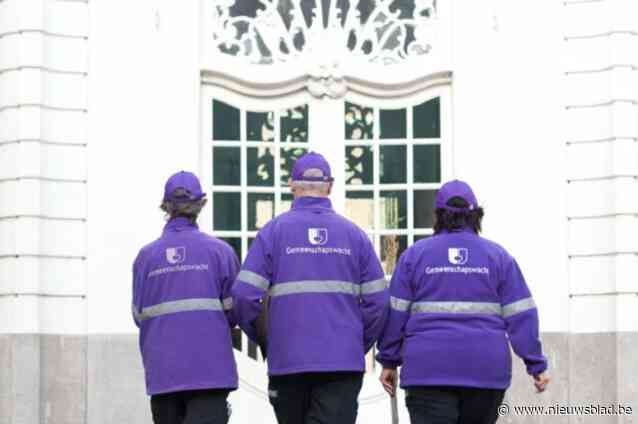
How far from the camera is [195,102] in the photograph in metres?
14.0

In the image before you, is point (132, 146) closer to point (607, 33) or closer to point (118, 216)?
point (118, 216)

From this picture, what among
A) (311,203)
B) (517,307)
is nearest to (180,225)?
(311,203)

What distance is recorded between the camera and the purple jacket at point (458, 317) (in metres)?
9.00

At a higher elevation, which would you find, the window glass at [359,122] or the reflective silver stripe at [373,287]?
the window glass at [359,122]

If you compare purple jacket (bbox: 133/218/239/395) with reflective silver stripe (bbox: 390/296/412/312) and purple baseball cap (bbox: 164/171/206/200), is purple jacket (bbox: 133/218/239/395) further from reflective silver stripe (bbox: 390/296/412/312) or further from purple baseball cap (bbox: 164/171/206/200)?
reflective silver stripe (bbox: 390/296/412/312)

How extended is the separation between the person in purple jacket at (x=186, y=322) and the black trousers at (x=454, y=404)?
102 cm

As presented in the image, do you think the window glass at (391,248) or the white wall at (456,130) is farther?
the window glass at (391,248)

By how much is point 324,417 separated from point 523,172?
529cm

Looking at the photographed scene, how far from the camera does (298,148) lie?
14250 mm

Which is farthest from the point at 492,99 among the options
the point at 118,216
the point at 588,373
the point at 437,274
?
the point at 437,274

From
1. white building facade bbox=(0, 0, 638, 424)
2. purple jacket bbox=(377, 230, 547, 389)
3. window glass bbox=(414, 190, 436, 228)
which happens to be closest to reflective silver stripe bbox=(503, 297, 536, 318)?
purple jacket bbox=(377, 230, 547, 389)

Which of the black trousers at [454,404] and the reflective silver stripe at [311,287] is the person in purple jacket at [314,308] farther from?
the black trousers at [454,404]

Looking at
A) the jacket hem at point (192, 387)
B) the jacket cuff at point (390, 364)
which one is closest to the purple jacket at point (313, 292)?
the jacket cuff at point (390, 364)

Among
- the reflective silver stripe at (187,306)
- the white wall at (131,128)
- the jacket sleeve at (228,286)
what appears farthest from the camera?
the white wall at (131,128)
